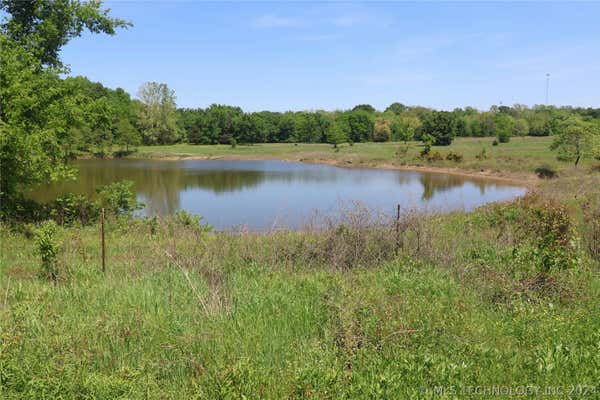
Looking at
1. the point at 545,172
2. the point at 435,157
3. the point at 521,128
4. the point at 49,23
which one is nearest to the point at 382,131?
the point at 521,128

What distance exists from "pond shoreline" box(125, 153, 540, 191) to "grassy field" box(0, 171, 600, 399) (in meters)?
27.8

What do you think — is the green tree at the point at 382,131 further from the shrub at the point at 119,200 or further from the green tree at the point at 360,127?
the shrub at the point at 119,200

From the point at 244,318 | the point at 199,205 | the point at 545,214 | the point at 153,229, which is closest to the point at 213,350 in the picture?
the point at 244,318

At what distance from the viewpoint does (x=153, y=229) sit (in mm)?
12297

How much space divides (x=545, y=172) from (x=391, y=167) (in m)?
18.9

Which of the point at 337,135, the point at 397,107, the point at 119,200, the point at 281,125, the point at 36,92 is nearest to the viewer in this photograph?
the point at 36,92

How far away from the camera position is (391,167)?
55344 millimetres

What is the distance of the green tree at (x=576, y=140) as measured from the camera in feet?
120

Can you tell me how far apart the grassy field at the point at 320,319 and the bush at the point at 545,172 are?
3717 centimetres

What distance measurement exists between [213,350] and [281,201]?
2207cm

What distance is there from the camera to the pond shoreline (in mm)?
40875

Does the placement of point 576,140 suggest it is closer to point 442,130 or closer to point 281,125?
point 442,130

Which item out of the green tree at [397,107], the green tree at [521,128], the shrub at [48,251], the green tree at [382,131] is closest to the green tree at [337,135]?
the green tree at [382,131]

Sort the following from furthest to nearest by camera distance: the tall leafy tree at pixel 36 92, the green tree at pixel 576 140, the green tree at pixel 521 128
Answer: the green tree at pixel 521 128 < the green tree at pixel 576 140 < the tall leafy tree at pixel 36 92
